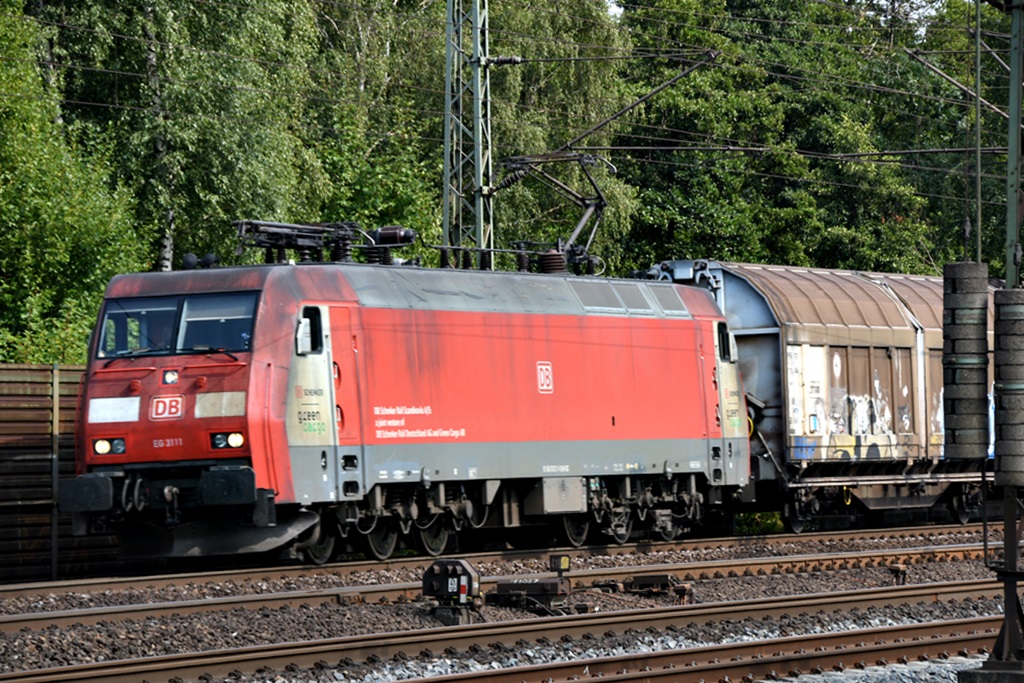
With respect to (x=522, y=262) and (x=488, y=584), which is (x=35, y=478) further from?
(x=522, y=262)

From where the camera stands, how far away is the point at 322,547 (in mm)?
19078

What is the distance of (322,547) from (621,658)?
7851 millimetres

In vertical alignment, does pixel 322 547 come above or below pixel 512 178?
below

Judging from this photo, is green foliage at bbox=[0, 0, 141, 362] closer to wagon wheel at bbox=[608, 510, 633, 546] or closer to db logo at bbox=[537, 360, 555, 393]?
db logo at bbox=[537, 360, 555, 393]

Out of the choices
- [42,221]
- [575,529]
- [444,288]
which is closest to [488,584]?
[444,288]

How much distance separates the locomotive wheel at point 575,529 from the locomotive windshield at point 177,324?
6.24 meters

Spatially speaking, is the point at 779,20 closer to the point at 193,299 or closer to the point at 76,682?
the point at 193,299

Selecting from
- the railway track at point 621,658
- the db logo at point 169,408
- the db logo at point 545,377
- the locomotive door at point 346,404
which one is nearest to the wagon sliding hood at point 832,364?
the db logo at point 545,377

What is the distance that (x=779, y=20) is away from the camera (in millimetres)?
58094

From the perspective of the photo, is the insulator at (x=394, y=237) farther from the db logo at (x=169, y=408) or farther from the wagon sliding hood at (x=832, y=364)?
the wagon sliding hood at (x=832, y=364)

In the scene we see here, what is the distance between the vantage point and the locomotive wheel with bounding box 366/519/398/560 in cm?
1938

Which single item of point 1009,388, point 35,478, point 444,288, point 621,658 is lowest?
point 621,658

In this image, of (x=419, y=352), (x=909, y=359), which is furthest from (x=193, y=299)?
(x=909, y=359)

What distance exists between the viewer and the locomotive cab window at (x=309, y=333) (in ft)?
58.1
